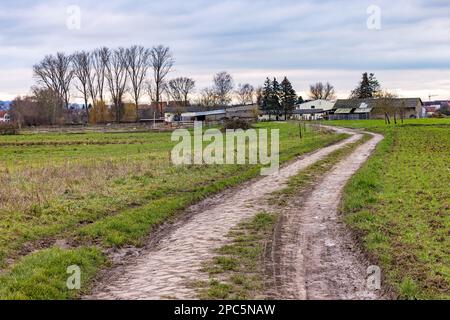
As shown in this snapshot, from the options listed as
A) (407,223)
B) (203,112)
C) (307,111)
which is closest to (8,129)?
(203,112)

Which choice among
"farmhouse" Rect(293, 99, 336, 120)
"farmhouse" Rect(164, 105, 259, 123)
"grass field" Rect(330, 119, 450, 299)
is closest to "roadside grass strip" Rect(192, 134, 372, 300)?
→ "grass field" Rect(330, 119, 450, 299)

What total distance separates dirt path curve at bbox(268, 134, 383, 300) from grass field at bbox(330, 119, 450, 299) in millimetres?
408

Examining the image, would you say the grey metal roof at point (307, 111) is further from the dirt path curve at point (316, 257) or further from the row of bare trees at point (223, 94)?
the dirt path curve at point (316, 257)

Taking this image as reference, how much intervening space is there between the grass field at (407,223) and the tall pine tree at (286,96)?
123 m

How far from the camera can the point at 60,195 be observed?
15.8m

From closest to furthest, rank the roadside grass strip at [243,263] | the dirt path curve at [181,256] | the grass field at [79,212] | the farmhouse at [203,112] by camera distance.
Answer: the roadside grass strip at [243,263] < the dirt path curve at [181,256] < the grass field at [79,212] < the farmhouse at [203,112]

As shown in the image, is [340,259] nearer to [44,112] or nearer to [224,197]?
[224,197]

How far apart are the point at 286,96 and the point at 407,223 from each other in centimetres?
13440

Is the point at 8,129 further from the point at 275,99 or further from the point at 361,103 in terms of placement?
the point at 361,103

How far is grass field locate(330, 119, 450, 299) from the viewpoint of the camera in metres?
7.72

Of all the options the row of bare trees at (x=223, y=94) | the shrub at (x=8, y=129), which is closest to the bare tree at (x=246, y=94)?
the row of bare trees at (x=223, y=94)

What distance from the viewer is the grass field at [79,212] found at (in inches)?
340
